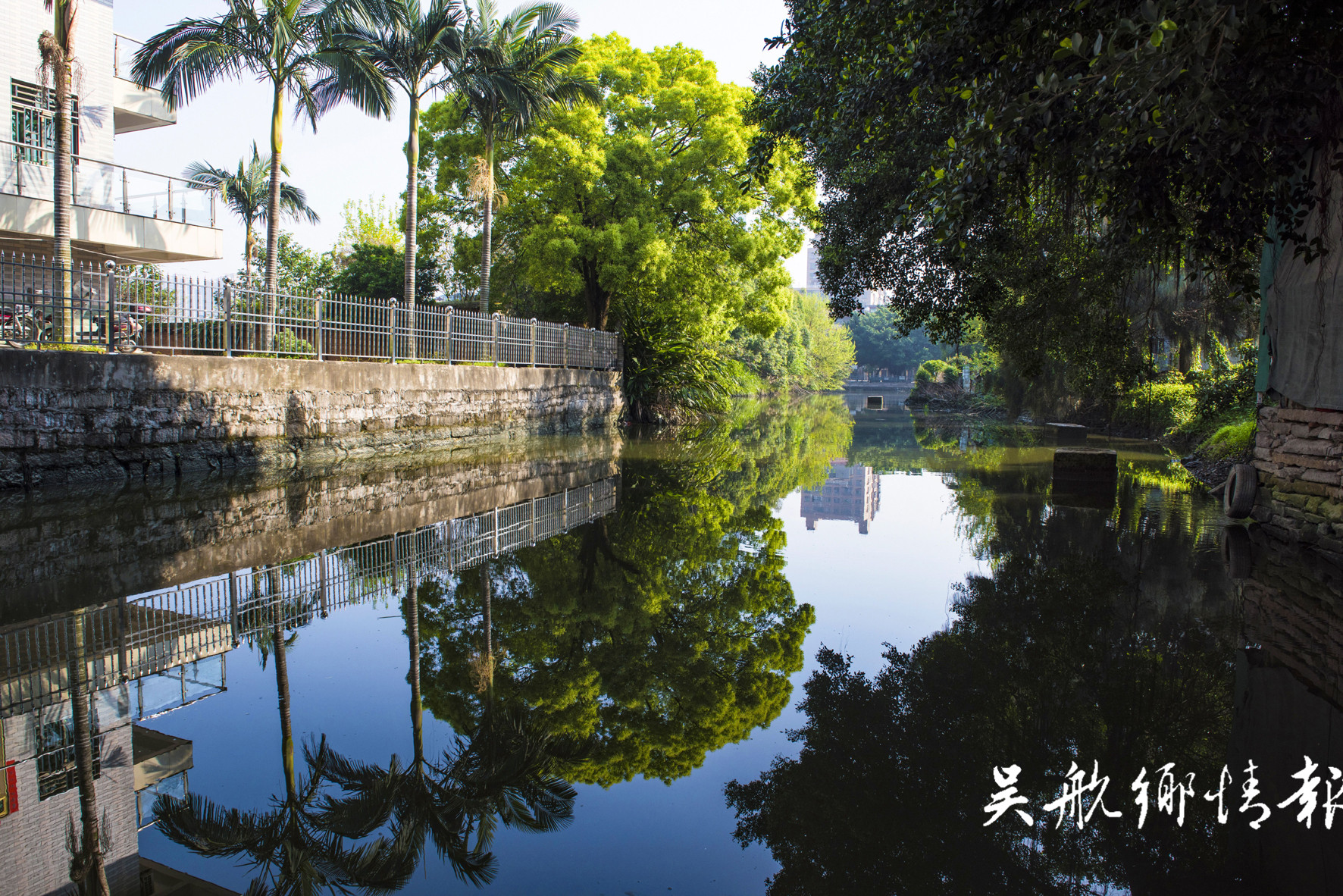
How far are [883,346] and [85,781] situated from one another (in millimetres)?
123774

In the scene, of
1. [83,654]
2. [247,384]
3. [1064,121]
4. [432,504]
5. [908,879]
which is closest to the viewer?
[908,879]

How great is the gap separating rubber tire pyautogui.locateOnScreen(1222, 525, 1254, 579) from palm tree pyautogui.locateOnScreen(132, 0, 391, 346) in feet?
57.9

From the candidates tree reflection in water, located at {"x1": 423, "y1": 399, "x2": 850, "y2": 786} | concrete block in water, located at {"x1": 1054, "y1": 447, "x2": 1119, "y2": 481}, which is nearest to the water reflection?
tree reflection in water, located at {"x1": 423, "y1": 399, "x2": 850, "y2": 786}

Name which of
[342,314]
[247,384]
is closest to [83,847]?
[247,384]

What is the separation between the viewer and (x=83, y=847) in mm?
2834

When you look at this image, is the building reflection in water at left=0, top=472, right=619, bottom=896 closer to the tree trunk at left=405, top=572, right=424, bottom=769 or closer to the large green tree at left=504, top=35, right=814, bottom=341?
the tree trunk at left=405, top=572, right=424, bottom=769

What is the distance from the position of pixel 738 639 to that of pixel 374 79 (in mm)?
17390

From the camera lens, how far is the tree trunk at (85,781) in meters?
2.70

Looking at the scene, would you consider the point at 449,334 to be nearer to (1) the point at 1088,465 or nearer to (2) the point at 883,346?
(1) the point at 1088,465

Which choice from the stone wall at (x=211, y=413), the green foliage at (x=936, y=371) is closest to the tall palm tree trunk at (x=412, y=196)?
the stone wall at (x=211, y=413)

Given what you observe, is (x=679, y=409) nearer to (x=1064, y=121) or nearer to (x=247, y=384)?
(x=247, y=384)

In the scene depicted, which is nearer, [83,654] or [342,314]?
[83,654]

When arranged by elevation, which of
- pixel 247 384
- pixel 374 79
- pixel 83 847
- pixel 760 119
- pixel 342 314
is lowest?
pixel 83 847

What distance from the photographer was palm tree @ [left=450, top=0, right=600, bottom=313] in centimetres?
2009
